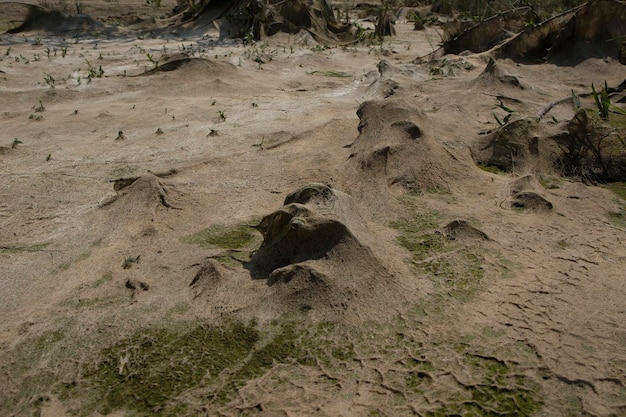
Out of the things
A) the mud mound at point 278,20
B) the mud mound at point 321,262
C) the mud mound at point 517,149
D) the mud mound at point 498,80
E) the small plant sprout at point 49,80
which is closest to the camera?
the mud mound at point 321,262

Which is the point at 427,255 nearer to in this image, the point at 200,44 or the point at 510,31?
the point at 510,31

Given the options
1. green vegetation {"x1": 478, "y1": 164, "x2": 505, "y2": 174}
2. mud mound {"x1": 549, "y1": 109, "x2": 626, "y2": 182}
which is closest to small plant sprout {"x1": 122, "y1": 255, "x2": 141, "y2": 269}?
green vegetation {"x1": 478, "y1": 164, "x2": 505, "y2": 174}

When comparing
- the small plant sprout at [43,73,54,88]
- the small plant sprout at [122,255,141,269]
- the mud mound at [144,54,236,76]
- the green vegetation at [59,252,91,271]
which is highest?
the mud mound at [144,54,236,76]

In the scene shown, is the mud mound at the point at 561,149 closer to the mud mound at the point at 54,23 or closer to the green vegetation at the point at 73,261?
the green vegetation at the point at 73,261

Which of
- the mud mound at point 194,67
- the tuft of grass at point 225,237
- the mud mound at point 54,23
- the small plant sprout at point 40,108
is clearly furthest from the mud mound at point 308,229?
the mud mound at point 54,23

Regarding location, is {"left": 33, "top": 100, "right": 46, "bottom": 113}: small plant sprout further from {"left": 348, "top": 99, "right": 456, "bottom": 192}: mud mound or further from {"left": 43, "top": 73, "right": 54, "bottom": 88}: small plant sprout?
{"left": 348, "top": 99, "right": 456, "bottom": 192}: mud mound

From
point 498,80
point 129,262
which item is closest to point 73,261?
point 129,262

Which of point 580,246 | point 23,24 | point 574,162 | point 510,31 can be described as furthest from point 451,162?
point 23,24
